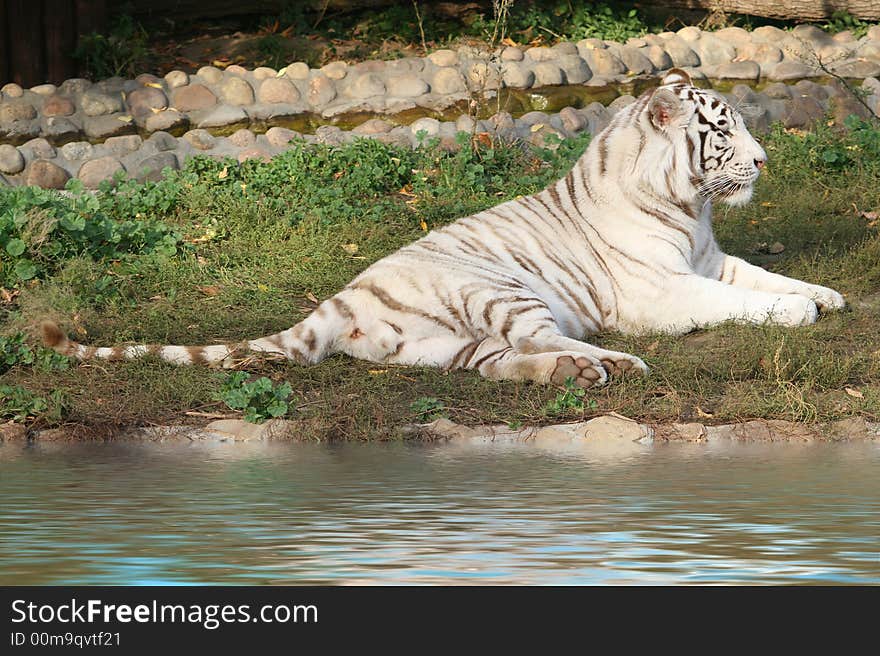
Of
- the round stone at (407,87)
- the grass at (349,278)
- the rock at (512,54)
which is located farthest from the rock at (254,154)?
the rock at (512,54)

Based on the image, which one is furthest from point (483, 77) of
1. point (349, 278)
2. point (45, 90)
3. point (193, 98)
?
point (349, 278)

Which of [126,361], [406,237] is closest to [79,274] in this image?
[126,361]

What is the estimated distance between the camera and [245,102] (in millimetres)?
11336

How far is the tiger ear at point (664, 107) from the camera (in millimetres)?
6879

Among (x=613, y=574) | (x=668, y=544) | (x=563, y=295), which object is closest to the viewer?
(x=613, y=574)

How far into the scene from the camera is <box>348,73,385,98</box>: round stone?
1146 centimetres

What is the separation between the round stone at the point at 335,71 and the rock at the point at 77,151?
7.50 ft

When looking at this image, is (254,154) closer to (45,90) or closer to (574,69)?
(45,90)

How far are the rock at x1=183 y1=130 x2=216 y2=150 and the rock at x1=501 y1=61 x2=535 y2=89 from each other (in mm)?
2712

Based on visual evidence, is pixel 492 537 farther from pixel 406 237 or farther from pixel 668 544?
pixel 406 237

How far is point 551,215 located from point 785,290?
1.34 m

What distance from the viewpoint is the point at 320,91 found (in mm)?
11453

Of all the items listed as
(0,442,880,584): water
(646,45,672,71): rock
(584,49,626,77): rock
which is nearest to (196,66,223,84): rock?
(584,49,626,77): rock

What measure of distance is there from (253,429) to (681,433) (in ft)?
5.78
